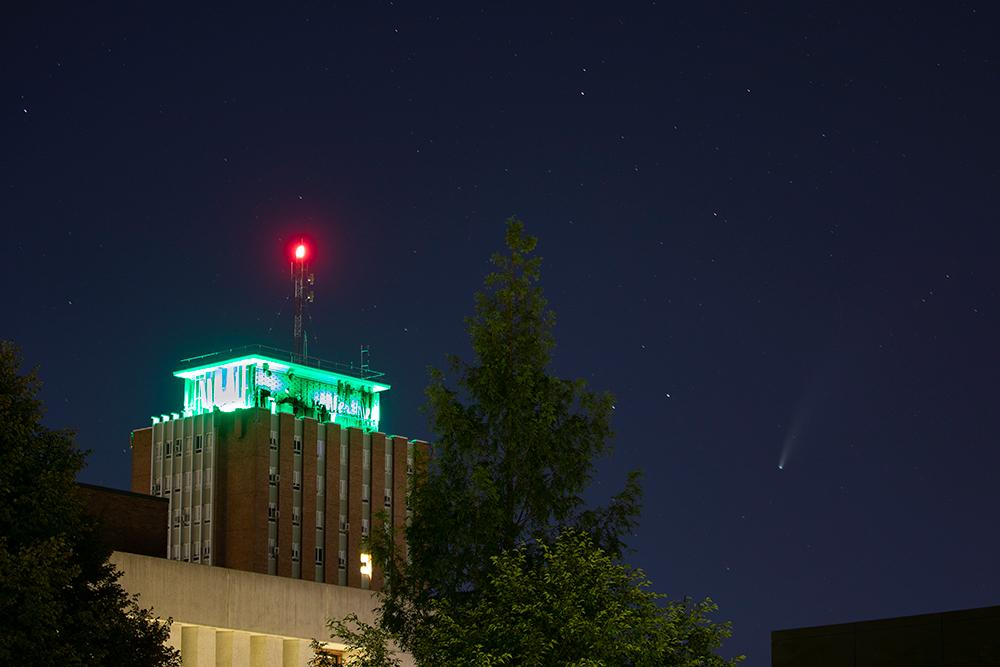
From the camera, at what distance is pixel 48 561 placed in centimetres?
3388

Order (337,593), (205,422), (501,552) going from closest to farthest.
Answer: (501,552) → (337,593) → (205,422)

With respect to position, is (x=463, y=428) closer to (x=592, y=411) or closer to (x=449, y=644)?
(x=592, y=411)

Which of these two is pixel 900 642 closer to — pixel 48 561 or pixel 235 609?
pixel 48 561

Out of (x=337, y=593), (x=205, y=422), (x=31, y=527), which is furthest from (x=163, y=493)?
(x=31, y=527)

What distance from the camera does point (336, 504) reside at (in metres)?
162

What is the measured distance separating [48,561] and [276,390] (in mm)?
126173

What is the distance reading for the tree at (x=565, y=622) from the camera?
32.8 metres

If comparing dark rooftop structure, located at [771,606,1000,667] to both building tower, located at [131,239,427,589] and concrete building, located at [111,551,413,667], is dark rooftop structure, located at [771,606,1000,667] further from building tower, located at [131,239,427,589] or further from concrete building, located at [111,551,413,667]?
building tower, located at [131,239,427,589]

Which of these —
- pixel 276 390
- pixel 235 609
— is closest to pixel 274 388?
pixel 276 390

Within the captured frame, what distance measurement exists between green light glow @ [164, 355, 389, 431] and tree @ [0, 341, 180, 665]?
119 metres

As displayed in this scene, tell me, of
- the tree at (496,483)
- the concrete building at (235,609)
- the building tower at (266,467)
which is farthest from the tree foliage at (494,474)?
the building tower at (266,467)

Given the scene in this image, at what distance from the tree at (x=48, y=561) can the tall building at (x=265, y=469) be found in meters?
116

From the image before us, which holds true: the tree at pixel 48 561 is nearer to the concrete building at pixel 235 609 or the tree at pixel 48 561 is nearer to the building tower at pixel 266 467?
the concrete building at pixel 235 609

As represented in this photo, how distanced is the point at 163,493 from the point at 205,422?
9453 millimetres
